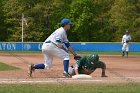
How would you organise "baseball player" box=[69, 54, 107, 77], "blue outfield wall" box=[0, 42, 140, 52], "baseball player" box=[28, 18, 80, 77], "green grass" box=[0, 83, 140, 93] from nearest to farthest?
"green grass" box=[0, 83, 140, 93] → "baseball player" box=[28, 18, 80, 77] → "baseball player" box=[69, 54, 107, 77] → "blue outfield wall" box=[0, 42, 140, 52]

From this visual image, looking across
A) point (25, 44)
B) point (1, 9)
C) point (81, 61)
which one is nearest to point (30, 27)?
point (1, 9)

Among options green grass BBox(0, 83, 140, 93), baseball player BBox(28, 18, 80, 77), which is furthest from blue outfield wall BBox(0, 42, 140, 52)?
green grass BBox(0, 83, 140, 93)

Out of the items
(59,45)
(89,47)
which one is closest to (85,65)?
(59,45)

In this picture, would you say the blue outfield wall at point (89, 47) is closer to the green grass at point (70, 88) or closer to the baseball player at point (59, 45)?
the baseball player at point (59, 45)

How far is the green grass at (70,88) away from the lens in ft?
31.2

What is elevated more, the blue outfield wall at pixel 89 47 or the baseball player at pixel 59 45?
the baseball player at pixel 59 45

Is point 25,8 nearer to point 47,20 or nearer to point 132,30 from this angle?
point 47,20

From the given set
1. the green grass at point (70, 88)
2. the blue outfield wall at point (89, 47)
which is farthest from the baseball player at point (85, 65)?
the blue outfield wall at point (89, 47)

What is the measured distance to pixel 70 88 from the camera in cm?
1009

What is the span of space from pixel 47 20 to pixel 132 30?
1313cm

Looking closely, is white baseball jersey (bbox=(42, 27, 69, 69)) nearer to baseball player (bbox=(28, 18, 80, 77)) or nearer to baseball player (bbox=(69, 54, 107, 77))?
baseball player (bbox=(28, 18, 80, 77))

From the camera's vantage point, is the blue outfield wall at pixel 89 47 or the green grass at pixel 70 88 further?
the blue outfield wall at pixel 89 47

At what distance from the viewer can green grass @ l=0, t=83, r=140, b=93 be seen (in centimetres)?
952

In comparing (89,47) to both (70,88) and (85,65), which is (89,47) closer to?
(85,65)
